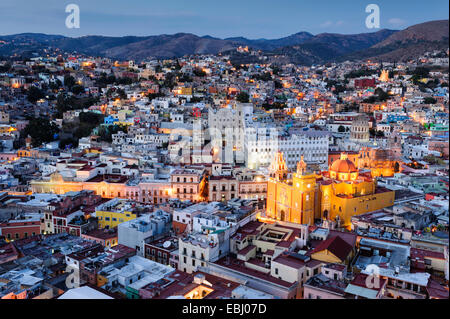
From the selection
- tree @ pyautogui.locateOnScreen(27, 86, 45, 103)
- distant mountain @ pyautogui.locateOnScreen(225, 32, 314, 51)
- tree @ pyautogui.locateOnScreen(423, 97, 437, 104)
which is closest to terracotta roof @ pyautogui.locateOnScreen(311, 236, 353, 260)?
tree @ pyautogui.locateOnScreen(423, 97, 437, 104)

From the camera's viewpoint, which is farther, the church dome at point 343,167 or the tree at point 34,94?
the tree at point 34,94

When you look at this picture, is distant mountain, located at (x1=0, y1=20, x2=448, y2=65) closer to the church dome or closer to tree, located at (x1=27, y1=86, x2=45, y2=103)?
tree, located at (x1=27, y1=86, x2=45, y2=103)

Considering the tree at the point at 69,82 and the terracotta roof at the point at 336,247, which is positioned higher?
the tree at the point at 69,82

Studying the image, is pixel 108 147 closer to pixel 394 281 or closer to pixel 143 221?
pixel 143 221

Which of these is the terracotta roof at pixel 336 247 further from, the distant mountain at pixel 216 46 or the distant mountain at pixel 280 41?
the distant mountain at pixel 280 41

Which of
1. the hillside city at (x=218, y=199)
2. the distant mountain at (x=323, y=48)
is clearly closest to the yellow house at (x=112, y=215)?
the hillside city at (x=218, y=199)

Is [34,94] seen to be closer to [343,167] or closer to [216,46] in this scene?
[343,167]

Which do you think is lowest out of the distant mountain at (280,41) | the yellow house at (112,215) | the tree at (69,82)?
the yellow house at (112,215)
